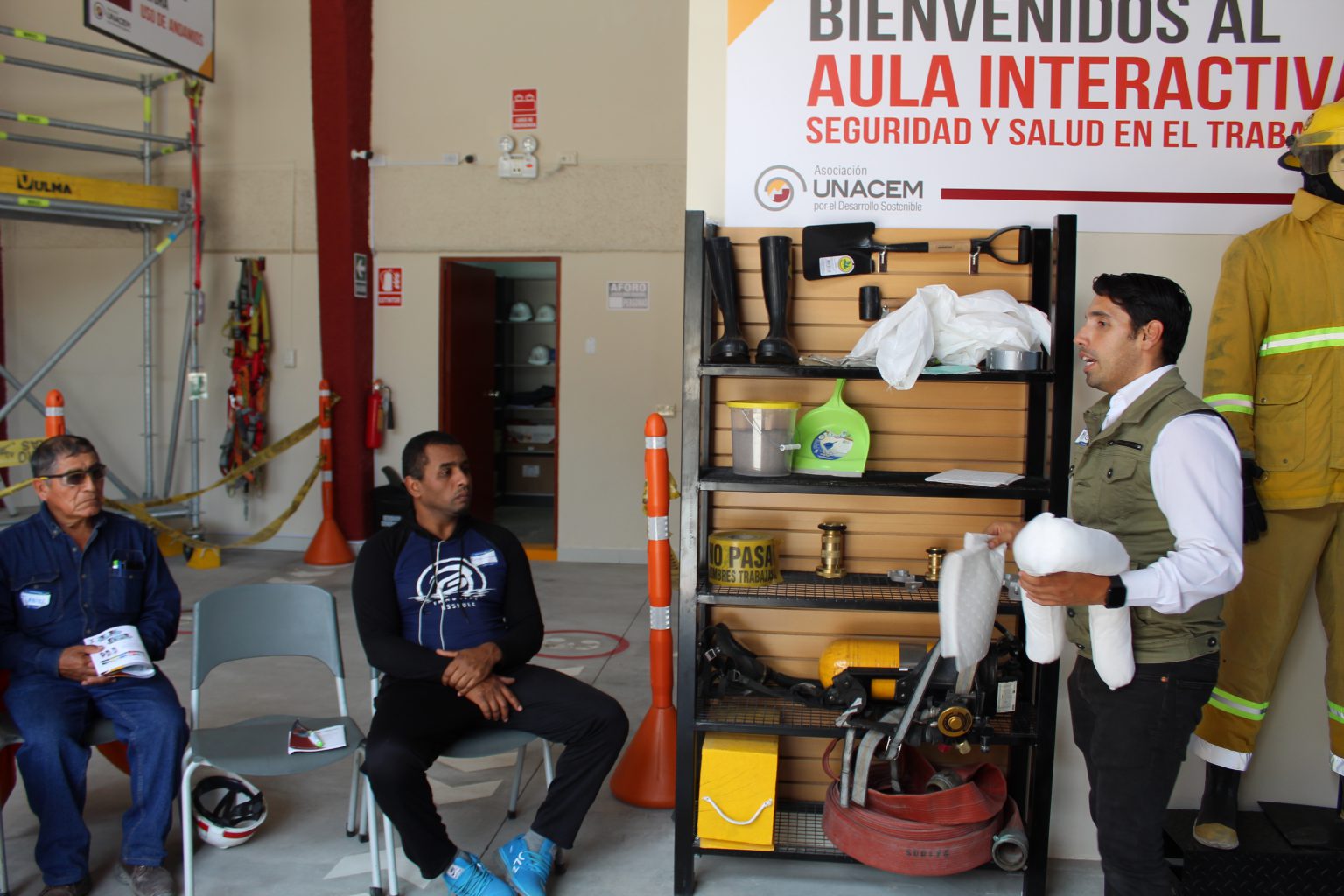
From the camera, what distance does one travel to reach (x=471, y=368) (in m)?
7.83

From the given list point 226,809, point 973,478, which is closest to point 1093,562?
point 973,478

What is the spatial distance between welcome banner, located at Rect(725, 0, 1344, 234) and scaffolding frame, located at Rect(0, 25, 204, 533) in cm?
476

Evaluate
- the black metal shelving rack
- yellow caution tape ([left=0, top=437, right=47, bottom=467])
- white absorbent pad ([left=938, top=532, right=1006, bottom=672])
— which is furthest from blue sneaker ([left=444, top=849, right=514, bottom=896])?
yellow caution tape ([left=0, top=437, right=47, bottom=467])

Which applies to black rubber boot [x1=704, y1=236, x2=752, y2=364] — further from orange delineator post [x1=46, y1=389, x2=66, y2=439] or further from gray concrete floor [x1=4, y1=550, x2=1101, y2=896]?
orange delineator post [x1=46, y1=389, x2=66, y2=439]

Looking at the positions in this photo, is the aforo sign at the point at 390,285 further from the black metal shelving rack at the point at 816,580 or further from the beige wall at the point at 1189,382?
the black metal shelving rack at the point at 816,580

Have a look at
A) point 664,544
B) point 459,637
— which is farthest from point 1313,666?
point 459,637

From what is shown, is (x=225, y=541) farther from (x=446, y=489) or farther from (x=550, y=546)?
(x=446, y=489)

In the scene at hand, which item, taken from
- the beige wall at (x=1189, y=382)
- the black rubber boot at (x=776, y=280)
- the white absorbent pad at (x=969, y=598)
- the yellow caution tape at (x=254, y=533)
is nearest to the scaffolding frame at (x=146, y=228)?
the yellow caution tape at (x=254, y=533)

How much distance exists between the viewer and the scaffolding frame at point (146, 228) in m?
6.08

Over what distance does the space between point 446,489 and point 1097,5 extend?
2.24m

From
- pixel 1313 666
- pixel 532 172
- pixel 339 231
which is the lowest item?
pixel 1313 666

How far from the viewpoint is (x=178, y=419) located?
705cm

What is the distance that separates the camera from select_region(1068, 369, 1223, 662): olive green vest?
1.97 metres

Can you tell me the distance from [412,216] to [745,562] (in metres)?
5.19
